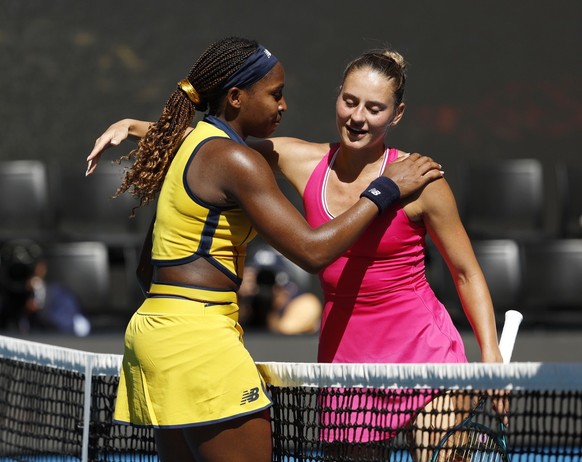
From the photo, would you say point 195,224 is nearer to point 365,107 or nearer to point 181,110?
point 181,110

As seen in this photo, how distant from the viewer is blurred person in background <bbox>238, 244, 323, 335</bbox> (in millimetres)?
7052

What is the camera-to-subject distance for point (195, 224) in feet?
9.64

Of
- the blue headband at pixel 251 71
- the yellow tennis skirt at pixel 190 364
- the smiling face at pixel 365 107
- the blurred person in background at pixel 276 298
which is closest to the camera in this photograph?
the yellow tennis skirt at pixel 190 364

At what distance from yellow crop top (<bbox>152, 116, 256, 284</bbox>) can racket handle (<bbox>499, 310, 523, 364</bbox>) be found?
78 centimetres

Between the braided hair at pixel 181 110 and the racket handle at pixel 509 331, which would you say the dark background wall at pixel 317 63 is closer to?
the racket handle at pixel 509 331

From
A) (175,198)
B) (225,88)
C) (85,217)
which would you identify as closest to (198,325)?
(175,198)

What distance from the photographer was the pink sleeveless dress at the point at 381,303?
3.23 metres

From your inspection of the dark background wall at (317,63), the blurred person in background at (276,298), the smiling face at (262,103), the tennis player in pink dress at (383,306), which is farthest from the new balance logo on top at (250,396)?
the dark background wall at (317,63)

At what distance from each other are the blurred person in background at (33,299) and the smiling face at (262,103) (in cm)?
403

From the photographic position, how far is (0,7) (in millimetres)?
8289

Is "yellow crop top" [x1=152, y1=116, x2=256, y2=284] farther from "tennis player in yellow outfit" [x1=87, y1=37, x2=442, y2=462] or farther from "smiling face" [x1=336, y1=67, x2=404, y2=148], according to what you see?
"smiling face" [x1=336, y1=67, x2=404, y2=148]

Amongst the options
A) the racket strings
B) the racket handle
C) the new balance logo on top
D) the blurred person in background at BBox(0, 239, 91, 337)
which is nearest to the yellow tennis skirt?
the new balance logo on top

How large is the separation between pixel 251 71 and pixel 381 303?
0.77 metres

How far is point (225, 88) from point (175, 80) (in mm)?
5452
